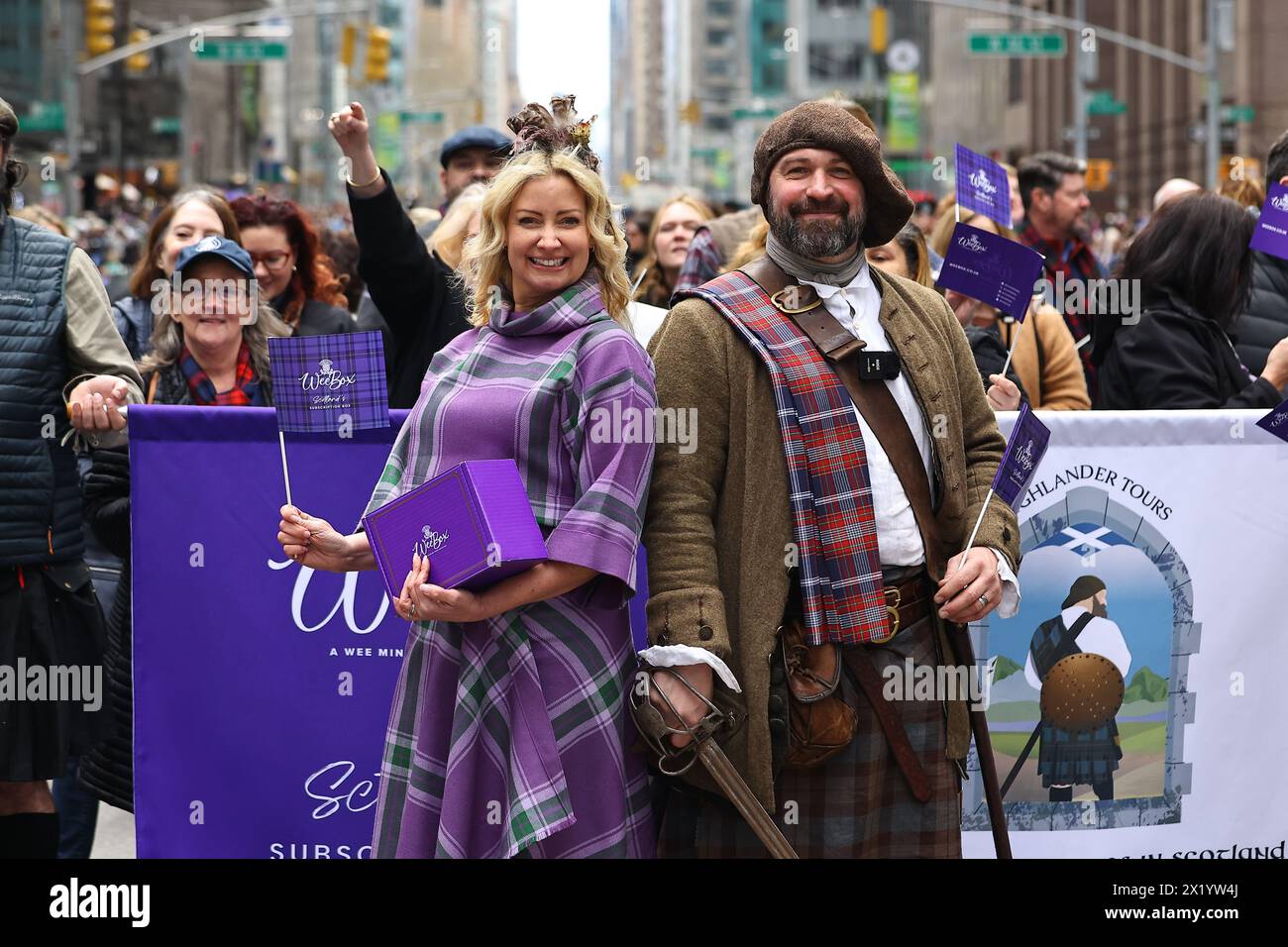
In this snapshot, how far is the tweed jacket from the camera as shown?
3711mm

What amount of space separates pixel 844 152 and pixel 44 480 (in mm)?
2431

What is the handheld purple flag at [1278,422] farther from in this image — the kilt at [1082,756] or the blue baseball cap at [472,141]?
the blue baseball cap at [472,141]

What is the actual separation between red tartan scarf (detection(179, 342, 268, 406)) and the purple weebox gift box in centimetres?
183

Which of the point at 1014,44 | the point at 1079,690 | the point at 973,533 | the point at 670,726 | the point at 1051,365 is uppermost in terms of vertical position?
the point at 1014,44

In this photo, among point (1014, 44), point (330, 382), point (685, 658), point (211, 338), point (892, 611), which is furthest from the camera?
point (1014, 44)

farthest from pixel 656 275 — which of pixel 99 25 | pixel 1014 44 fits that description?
pixel 1014 44

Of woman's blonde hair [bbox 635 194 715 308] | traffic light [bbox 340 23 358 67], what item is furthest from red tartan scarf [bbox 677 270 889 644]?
traffic light [bbox 340 23 358 67]

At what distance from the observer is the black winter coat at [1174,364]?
5.61 m

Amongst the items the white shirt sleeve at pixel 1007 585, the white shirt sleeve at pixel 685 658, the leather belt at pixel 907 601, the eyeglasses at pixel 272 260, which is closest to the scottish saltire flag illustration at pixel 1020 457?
the white shirt sleeve at pixel 1007 585

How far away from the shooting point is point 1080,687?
5.16m

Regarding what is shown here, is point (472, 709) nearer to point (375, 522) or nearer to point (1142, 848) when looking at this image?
point (375, 522)

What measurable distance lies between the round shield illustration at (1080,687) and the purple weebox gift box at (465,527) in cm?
219

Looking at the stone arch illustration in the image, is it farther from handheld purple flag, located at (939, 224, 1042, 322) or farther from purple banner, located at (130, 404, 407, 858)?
purple banner, located at (130, 404, 407, 858)

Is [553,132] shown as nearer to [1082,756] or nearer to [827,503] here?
[827,503]
